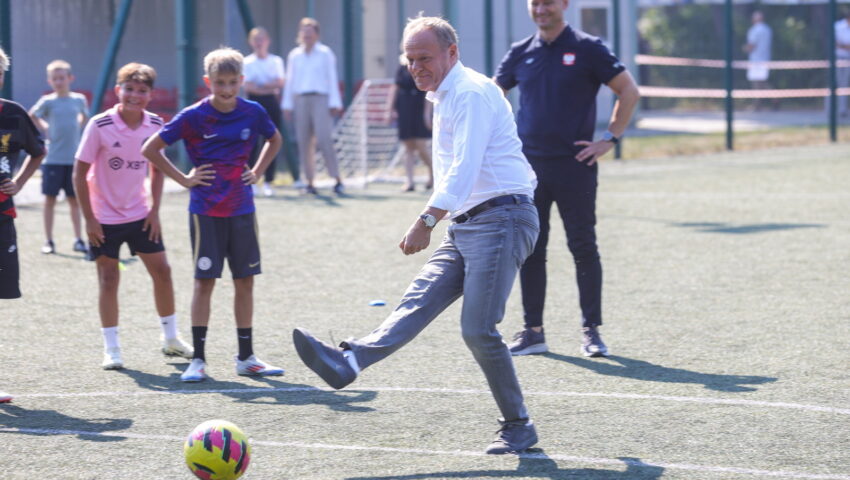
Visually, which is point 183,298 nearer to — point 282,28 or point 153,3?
point 153,3

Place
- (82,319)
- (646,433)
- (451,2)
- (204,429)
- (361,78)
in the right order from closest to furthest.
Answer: (204,429) < (646,433) < (82,319) < (361,78) < (451,2)

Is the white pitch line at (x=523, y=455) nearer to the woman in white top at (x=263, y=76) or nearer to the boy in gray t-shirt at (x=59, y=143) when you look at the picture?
the boy in gray t-shirt at (x=59, y=143)

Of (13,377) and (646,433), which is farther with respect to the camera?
(13,377)

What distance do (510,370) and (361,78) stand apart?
14921 mm

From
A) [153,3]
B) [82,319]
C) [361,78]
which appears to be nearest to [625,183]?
[361,78]

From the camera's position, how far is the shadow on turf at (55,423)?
550 cm

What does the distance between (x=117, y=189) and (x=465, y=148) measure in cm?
274

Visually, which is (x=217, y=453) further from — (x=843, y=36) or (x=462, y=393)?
(x=843, y=36)

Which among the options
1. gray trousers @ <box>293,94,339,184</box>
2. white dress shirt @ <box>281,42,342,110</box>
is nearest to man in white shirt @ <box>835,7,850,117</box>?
white dress shirt @ <box>281,42,342,110</box>

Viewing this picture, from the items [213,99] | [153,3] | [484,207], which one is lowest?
[484,207]

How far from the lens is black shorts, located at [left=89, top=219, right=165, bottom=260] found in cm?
690

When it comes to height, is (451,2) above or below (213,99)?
above

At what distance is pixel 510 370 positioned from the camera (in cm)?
511

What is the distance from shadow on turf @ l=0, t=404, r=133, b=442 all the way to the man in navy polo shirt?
237 centimetres
